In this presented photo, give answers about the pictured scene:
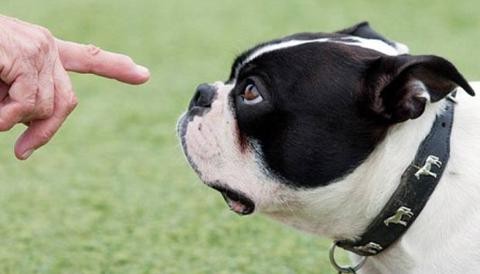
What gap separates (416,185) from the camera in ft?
8.71

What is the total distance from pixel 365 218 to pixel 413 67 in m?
0.38

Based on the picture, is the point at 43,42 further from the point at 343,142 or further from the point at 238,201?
the point at 343,142

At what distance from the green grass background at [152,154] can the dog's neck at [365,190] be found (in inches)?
37.4

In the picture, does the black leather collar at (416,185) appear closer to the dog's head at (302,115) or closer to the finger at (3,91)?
the dog's head at (302,115)

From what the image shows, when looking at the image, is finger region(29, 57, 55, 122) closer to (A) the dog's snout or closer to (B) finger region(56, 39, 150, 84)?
(B) finger region(56, 39, 150, 84)

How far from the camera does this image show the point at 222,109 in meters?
2.94

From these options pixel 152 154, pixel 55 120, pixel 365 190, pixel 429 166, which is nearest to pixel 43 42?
pixel 55 120

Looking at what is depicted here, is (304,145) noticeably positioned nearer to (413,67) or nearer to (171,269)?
(413,67)

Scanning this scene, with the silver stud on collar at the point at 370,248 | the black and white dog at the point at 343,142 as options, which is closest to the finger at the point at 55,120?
the black and white dog at the point at 343,142

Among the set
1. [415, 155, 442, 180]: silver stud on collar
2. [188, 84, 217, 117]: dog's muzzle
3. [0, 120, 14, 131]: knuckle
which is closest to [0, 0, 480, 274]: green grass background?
[188, 84, 217, 117]: dog's muzzle

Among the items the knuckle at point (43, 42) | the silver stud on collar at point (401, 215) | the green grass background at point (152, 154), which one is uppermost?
the knuckle at point (43, 42)

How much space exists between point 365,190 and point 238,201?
1.09ft

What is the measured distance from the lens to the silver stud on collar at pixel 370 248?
2.76m

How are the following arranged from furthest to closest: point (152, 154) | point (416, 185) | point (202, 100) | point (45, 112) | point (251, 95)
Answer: point (152, 154) < point (202, 100) < point (251, 95) < point (45, 112) < point (416, 185)
